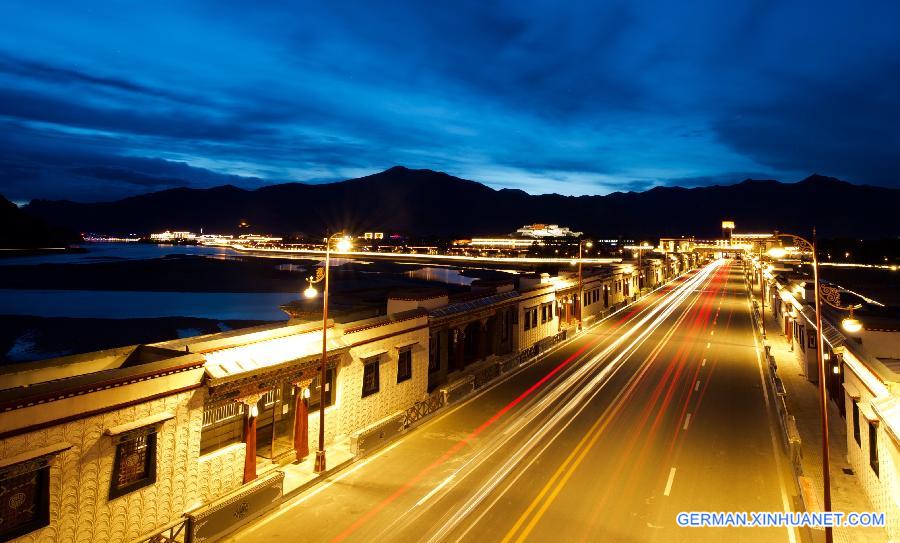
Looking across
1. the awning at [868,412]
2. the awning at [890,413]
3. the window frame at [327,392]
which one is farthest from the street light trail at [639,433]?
the window frame at [327,392]

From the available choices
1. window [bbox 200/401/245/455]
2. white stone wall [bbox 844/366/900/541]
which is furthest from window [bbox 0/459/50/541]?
white stone wall [bbox 844/366/900/541]

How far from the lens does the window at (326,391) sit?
22.4m

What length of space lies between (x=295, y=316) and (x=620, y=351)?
2725 centimetres

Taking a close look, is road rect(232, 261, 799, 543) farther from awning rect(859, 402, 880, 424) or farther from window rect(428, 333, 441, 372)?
window rect(428, 333, 441, 372)

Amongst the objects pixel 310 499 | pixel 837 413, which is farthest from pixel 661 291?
pixel 310 499

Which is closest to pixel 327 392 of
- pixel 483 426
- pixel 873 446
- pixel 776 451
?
pixel 483 426

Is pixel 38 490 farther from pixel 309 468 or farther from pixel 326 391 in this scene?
pixel 326 391

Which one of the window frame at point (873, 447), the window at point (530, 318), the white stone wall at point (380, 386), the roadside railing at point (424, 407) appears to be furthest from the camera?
the window at point (530, 318)

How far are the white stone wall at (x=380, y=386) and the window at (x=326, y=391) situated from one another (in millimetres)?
248

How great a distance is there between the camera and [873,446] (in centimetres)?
1767

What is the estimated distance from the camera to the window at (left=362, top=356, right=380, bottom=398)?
25.0 m

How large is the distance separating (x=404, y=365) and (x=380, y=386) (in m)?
2.48

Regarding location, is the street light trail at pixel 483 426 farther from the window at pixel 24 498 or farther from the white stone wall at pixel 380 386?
the window at pixel 24 498

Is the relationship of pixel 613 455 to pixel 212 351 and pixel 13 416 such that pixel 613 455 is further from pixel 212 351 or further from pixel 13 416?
pixel 13 416
